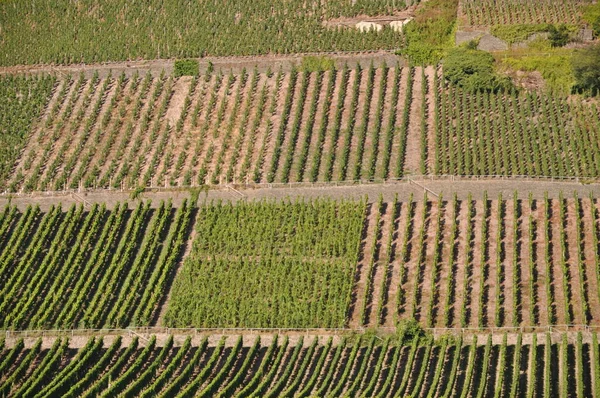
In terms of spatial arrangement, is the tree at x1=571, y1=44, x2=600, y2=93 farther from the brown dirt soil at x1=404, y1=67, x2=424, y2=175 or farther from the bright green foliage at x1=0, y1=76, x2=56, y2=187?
the bright green foliage at x1=0, y1=76, x2=56, y2=187

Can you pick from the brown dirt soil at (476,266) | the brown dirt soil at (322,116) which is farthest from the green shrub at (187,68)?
the brown dirt soil at (476,266)

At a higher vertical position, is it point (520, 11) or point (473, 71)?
point (473, 71)

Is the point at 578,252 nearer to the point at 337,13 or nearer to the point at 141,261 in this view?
the point at 141,261

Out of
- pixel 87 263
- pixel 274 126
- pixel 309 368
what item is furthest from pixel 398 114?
pixel 309 368

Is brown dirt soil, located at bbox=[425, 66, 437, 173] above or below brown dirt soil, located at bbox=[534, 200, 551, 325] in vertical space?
below

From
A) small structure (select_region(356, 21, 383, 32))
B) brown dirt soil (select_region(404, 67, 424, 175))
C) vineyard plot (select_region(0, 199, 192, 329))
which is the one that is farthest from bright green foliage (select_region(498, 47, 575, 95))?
vineyard plot (select_region(0, 199, 192, 329))

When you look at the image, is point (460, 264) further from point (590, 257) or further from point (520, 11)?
point (520, 11)
